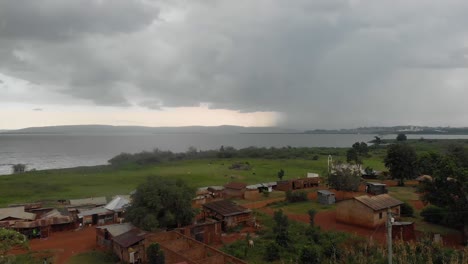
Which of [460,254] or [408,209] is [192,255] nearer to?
[460,254]

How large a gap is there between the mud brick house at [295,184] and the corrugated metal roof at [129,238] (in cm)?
2734

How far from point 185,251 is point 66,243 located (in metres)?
13.8

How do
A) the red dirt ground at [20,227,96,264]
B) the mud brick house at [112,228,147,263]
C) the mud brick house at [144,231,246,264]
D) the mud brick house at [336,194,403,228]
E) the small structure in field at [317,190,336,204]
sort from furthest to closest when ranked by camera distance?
the small structure in field at [317,190,336,204] → the mud brick house at [336,194,403,228] → the red dirt ground at [20,227,96,264] → the mud brick house at [112,228,147,263] → the mud brick house at [144,231,246,264]

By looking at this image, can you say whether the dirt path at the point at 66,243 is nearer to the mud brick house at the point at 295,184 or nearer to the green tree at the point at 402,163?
the mud brick house at the point at 295,184

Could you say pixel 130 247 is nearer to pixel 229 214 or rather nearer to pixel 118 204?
pixel 229 214

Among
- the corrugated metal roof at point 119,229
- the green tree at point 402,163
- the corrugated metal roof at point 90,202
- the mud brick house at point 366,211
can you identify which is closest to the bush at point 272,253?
the mud brick house at point 366,211

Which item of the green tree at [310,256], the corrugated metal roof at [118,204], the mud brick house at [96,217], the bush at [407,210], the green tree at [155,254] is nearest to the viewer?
the green tree at [310,256]

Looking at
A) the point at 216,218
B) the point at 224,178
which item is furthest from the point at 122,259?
the point at 224,178

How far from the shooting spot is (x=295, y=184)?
49562mm

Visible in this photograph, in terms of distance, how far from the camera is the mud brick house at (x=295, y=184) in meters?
49.1

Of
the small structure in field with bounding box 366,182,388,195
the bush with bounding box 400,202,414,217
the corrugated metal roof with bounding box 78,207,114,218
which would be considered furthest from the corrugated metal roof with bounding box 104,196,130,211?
the small structure in field with bounding box 366,182,388,195

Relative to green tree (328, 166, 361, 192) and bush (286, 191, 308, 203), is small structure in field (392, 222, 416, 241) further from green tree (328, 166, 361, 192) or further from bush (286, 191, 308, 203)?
bush (286, 191, 308, 203)

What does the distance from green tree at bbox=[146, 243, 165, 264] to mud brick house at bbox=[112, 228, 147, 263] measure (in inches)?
63.4

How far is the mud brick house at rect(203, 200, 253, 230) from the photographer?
3077 cm
